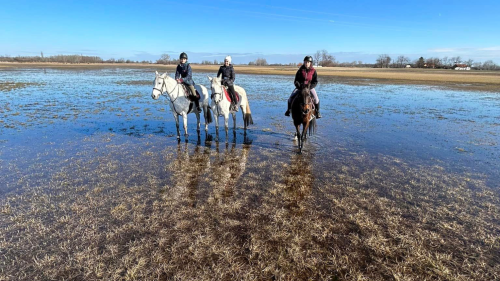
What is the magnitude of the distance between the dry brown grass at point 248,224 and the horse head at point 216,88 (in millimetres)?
2805

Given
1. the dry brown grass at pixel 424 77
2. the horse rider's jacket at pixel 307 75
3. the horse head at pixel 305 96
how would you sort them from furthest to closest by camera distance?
1. the dry brown grass at pixel 424 77
2. the horse rider's jacket at pixel 307 75
3. the horse head at pixel 305 96

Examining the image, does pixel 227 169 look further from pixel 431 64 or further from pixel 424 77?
pixel 431 64

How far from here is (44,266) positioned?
3371 mm

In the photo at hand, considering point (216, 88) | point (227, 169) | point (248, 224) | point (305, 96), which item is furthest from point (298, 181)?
point (216, 88)

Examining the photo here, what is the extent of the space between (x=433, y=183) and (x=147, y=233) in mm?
6890

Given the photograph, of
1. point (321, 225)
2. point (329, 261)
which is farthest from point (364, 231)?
point (329, 261)

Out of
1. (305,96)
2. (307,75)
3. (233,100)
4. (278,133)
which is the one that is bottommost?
(278,133)

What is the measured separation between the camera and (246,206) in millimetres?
4969

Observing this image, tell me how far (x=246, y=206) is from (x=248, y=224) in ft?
2.07

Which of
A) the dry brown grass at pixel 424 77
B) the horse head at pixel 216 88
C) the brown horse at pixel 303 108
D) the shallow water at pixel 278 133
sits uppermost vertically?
the dry brown grass at pixel 424 77

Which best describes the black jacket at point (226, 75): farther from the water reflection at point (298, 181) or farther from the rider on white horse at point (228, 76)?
the water reflection at point (298, 181)

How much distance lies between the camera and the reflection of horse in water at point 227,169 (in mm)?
5648

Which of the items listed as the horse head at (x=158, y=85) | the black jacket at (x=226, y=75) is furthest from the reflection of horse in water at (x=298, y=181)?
the horse head at (x=158, y=85)

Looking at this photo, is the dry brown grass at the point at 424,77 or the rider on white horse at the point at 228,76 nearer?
the rider on white horse at the point at 228,76
